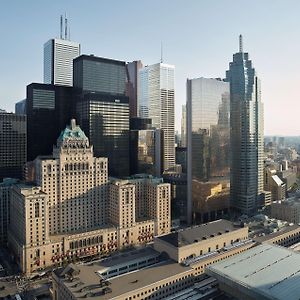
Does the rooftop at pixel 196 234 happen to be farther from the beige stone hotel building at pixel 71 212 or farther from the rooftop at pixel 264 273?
the beige stone hotel building at pixel 71 212

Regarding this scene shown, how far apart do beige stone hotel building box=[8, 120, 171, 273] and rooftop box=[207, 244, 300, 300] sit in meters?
70.2

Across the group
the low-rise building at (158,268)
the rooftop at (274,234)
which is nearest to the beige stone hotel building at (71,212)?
the low-rise building at (158,268)

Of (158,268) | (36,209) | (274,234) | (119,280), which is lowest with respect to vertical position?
(119,280)

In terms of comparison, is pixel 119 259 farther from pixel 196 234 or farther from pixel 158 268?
pixel 196 234

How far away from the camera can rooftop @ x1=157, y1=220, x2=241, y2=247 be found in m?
139

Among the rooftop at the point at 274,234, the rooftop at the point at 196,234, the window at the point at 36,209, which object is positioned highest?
the window at the point at 36,209

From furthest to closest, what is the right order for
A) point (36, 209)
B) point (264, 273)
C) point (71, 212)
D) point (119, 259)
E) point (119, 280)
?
point (71, 212), point (36, 209), point (119, 259), point (119, 280), point (264, 273)

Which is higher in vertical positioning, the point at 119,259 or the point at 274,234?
the point at 274,234

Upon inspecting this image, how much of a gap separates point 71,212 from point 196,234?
231 ft

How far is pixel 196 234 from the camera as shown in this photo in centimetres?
14788

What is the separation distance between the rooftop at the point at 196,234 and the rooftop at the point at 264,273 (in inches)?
732

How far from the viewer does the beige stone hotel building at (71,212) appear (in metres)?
158

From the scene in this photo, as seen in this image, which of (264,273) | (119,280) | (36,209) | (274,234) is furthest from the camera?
(274,234)

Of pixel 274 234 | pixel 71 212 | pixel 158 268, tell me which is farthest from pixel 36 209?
pixel 274 234
